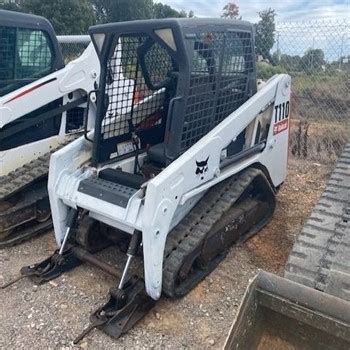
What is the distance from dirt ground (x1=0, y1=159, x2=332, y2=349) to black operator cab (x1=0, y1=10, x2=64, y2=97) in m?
1.65

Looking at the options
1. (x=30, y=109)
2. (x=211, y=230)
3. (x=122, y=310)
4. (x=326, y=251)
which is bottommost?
(x=122, y=310)

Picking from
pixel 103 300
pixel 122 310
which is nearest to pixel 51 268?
pixel 103 300

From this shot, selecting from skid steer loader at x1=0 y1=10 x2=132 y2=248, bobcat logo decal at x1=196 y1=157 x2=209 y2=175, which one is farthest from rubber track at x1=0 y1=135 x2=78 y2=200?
bobcat logo decal at x1=196 y1=157 x2=209 y2=175

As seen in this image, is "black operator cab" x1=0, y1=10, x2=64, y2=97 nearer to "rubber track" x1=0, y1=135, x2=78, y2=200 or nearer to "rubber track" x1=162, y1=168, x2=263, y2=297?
"rubber track" x1=0, y1=135, x2=78, y2=200

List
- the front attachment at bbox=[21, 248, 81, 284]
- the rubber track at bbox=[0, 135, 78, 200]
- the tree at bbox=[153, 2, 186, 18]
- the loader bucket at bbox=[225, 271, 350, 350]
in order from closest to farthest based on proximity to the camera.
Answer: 1. the loader bucket at bbox=[225, 271, 350, 350]
2. the front attachment at bbox=[21, 248, 81, 284]
3. the rubber track at bbox=[0, 135, 78, 200]
4. the tree at bbox=[153, 2, 186, 18]

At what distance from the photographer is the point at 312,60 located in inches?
280

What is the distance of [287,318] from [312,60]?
217 inches

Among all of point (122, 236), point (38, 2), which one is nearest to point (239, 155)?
point (122, 236)

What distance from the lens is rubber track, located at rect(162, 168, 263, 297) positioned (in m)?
3.33

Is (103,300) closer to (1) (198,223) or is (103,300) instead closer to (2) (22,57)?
(1) (198,223)

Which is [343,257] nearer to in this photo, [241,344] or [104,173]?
[241,344]

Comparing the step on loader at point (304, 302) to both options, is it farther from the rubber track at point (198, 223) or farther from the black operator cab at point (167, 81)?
the black operator cab at point (167, 81)

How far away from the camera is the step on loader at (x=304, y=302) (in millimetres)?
2245

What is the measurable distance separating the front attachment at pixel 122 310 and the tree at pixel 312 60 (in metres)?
5.04
